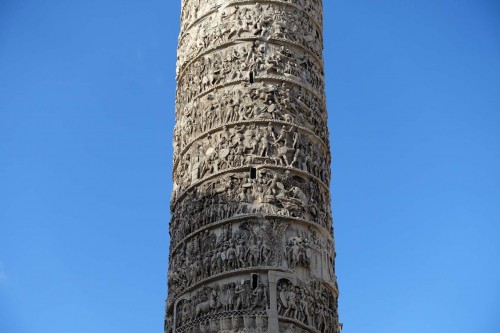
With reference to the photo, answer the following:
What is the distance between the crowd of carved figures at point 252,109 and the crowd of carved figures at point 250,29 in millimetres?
565

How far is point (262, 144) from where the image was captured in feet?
28.3

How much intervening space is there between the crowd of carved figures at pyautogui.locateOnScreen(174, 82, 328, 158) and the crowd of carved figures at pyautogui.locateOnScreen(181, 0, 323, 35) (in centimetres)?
98

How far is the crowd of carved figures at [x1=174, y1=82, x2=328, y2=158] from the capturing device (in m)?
8.83

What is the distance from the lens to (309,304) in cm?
811

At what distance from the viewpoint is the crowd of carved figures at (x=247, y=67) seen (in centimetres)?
907

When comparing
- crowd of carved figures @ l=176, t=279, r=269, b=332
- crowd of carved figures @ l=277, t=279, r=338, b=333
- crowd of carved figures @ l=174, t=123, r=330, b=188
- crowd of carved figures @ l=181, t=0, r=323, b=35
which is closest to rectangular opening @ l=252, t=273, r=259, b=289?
crowd of carved figures @ l=176, t=279, r=269, b=332

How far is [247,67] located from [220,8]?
85cm

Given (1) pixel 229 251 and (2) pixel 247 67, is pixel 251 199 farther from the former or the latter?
(2) pixel 247 67

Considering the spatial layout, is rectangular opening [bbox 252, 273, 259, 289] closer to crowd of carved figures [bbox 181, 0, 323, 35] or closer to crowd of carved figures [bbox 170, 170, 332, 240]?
crowd of carved figures [bbox 170, 170, 332, 240]

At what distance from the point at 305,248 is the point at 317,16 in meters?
2.93

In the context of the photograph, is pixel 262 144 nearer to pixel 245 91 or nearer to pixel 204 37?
pixel 245 91

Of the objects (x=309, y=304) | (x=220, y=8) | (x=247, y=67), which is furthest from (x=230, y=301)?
(x=220, y=8)

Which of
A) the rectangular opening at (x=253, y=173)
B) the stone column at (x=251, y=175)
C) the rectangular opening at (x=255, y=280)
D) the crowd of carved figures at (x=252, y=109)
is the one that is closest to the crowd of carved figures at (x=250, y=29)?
the stone column at (x=251, y=175)
